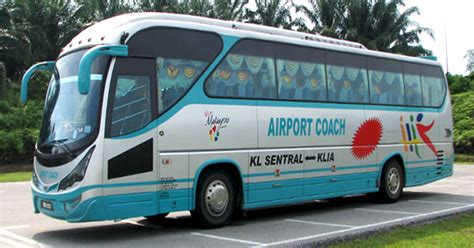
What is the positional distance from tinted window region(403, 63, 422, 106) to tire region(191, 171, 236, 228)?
21.9ft

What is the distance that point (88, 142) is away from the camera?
8586 millimetres

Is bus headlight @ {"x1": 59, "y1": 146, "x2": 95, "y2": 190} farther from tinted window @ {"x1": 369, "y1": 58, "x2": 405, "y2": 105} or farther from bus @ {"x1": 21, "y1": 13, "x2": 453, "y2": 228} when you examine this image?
tinted window @ {"x1": 369, "y1": 58, "x2": 405, "y2": 105}

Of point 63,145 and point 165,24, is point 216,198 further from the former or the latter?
point 165,24

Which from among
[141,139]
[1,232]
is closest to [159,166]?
[141,139]

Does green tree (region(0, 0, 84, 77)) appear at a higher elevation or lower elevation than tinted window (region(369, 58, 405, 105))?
higher

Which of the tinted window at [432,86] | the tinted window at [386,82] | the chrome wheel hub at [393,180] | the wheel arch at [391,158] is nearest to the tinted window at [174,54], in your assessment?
the tinted window at [386,82]

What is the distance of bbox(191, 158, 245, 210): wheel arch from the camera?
9852mm

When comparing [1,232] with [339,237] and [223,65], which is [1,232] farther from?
[339,237]

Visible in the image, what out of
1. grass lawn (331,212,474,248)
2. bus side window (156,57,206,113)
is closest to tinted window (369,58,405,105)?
grass lawn (331,212,474,248)

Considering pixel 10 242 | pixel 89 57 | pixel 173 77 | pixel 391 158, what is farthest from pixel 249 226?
pixel 391 158

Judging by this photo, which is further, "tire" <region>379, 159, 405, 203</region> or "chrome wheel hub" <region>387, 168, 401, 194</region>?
"chrome wheel hub" <region>387, 168, 401, 194</region>

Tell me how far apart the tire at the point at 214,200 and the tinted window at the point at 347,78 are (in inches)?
142

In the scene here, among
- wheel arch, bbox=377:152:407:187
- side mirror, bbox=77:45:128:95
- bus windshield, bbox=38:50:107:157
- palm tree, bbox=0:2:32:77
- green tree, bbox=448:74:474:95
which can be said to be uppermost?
palm tree, bbox=0:2:32:77

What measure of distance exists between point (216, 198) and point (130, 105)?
2.42 metres
